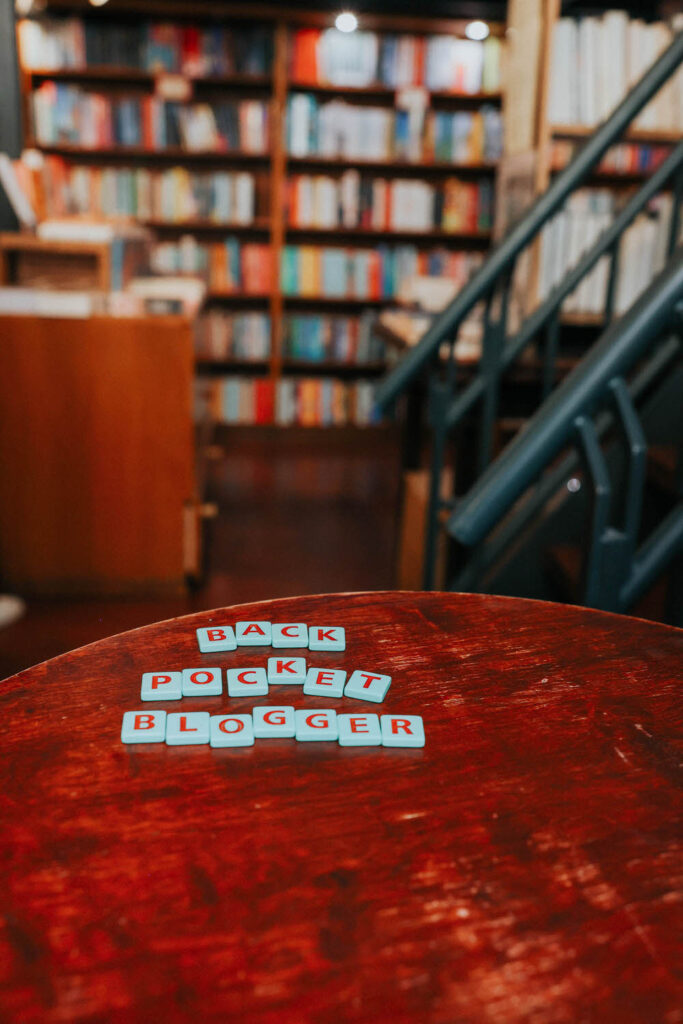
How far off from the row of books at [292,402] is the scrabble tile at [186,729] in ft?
13.6

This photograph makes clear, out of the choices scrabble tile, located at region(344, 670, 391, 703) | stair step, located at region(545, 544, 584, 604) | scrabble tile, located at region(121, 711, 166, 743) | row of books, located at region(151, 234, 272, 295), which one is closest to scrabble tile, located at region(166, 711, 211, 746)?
scrabble tile, located at region(121, 711, 166, 743)

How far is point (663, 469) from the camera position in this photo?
5.87ft

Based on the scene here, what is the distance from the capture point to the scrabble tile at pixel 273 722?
619 millimetres

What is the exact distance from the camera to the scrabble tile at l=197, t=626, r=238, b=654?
74cm

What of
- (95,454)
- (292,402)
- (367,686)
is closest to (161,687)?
(367,686)

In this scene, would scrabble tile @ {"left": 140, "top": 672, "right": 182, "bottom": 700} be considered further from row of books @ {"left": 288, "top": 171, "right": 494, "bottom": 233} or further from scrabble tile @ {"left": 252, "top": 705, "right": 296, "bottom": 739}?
row of books @ {"left": 288, "top": 171, "right": 494, "bottom": 233}

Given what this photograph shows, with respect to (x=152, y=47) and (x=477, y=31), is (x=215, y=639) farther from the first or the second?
(x=477, y=31)

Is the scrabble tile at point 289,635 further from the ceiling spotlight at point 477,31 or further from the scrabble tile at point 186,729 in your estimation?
the ceiling spotlight at point 477,31

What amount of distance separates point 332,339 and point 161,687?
423 centimetres

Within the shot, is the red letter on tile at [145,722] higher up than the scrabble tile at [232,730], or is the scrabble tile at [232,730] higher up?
the red letter on tile at [145,722]

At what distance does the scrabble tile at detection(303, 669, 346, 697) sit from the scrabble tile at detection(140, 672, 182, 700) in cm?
9

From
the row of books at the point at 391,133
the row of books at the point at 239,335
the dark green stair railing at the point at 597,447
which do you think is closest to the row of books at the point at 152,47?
the row of books at the point at 391,133

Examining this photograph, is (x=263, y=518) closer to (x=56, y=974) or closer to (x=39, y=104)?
(x=39, y=104)

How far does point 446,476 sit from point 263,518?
0.92 meters
